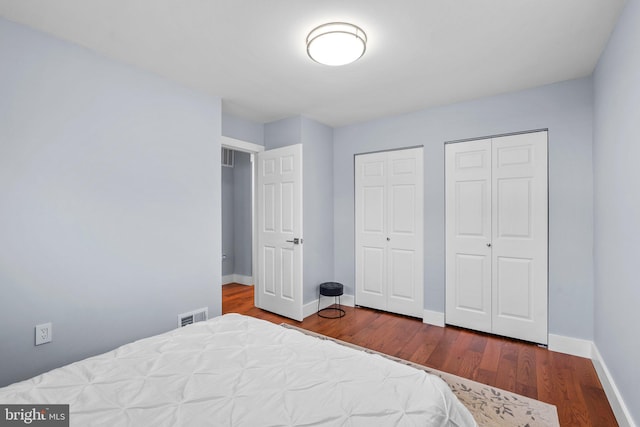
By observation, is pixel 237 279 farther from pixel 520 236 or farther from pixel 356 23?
pixel 356 23

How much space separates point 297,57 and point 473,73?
153 cm

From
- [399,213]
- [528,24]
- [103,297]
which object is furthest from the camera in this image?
[399,213]

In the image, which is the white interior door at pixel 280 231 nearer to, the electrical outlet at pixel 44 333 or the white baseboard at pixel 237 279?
the white baseboard at pixel 237 279

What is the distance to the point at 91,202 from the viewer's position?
7.15ft

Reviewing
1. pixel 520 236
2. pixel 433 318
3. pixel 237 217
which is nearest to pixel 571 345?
pixel 520 236

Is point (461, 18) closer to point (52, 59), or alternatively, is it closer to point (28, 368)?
point (52, 59)

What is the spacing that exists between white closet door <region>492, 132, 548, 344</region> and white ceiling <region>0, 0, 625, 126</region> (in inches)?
26.9

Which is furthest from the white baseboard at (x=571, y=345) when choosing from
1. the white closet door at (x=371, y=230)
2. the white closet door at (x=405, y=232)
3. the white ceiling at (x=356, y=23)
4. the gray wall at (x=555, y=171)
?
the white ceiling at (x=356, y=23)

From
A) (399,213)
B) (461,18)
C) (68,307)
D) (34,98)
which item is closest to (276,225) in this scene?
(399,213)

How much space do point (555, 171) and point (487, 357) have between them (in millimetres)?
1829

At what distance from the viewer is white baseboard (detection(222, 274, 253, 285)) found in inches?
214

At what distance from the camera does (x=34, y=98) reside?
1944 mm

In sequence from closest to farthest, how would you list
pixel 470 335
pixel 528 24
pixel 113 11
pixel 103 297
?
pixel 113 11
pixel 528 24
pixel 103 297
pixel 470 335

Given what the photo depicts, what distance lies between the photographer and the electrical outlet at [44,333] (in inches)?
76.7
